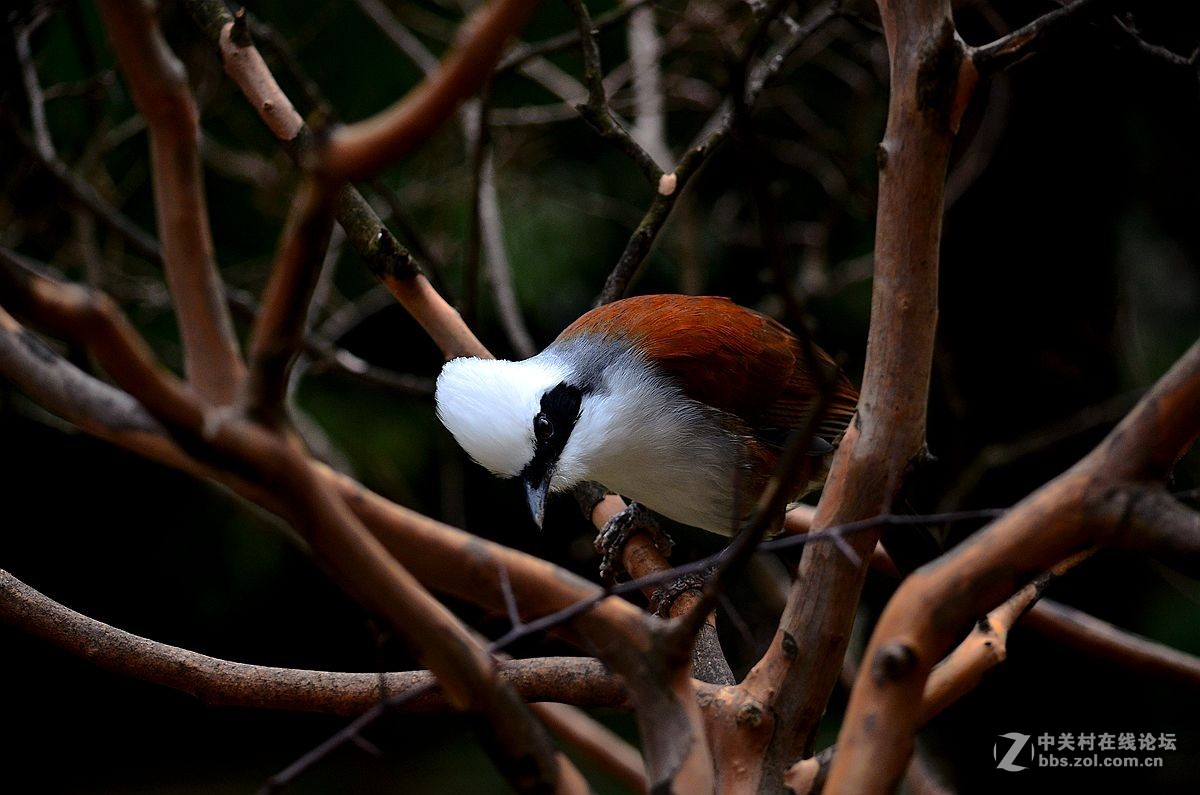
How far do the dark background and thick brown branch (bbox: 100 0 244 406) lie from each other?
303 cm

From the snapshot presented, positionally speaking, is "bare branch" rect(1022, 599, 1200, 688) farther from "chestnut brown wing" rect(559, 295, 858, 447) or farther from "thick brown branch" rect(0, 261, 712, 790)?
"thick brown branch" rect(0, 261, 712, 790)

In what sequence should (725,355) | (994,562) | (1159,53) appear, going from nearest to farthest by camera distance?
(994,562)
(1159,53)
(725,355)

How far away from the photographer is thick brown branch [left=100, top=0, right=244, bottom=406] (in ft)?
2.78

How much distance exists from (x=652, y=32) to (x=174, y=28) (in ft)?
6.10

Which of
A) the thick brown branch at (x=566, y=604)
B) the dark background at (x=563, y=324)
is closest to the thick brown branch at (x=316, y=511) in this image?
the thick brown branch at (x=566, y=604)

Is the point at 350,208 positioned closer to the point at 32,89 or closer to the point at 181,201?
the point at 32,89

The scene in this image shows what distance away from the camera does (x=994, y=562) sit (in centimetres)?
96

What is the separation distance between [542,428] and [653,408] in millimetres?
299

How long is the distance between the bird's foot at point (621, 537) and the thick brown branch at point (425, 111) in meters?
1.84

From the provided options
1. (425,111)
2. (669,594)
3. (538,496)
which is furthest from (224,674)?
(425,111)

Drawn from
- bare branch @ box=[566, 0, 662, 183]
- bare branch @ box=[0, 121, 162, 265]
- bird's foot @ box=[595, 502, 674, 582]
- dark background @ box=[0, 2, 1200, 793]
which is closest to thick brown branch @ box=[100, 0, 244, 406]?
bare branch @ box=[566, 0, 662, 183]

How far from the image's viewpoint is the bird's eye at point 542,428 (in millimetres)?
2352

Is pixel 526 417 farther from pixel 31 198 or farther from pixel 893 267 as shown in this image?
pixel 31 198

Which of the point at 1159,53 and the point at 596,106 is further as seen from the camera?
the point at 596,106
